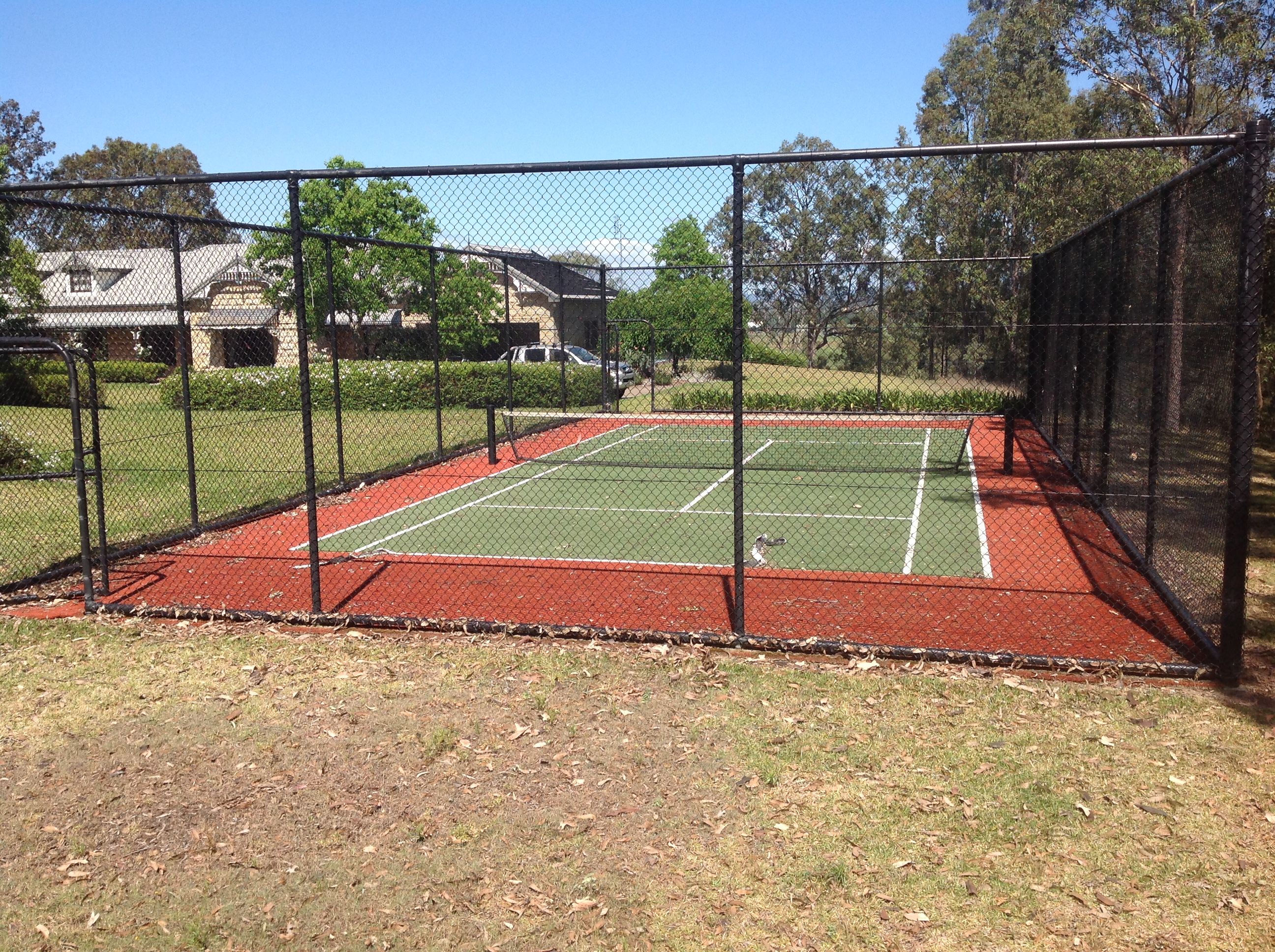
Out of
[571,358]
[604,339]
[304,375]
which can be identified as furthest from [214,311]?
[571,358]

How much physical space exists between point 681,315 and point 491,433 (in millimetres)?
7366

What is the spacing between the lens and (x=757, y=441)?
17.5 metres

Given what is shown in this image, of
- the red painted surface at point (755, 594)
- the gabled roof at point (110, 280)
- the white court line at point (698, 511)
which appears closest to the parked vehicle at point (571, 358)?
the gabled roof at point (110, 280)

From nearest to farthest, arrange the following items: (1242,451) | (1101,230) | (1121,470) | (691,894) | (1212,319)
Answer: (691,894), (1242,451), (1212,319), (1121,470), (1101,230)

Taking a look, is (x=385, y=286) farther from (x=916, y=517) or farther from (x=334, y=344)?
(x=916, y=517)

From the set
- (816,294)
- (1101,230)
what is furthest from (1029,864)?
(816,294)

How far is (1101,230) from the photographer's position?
10.3 m

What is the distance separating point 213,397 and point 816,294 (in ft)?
34.4

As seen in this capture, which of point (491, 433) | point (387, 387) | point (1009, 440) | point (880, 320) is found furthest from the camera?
point (387, 387)

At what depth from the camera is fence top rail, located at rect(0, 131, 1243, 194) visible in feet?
17.0

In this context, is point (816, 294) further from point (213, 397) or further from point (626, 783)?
point (626, 783)

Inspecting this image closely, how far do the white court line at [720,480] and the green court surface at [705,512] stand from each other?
0.05 m

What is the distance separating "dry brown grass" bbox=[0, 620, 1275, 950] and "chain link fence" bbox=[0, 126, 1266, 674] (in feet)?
2.51

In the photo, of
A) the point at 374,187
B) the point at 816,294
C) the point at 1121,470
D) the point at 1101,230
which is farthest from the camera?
the point at 374,187
